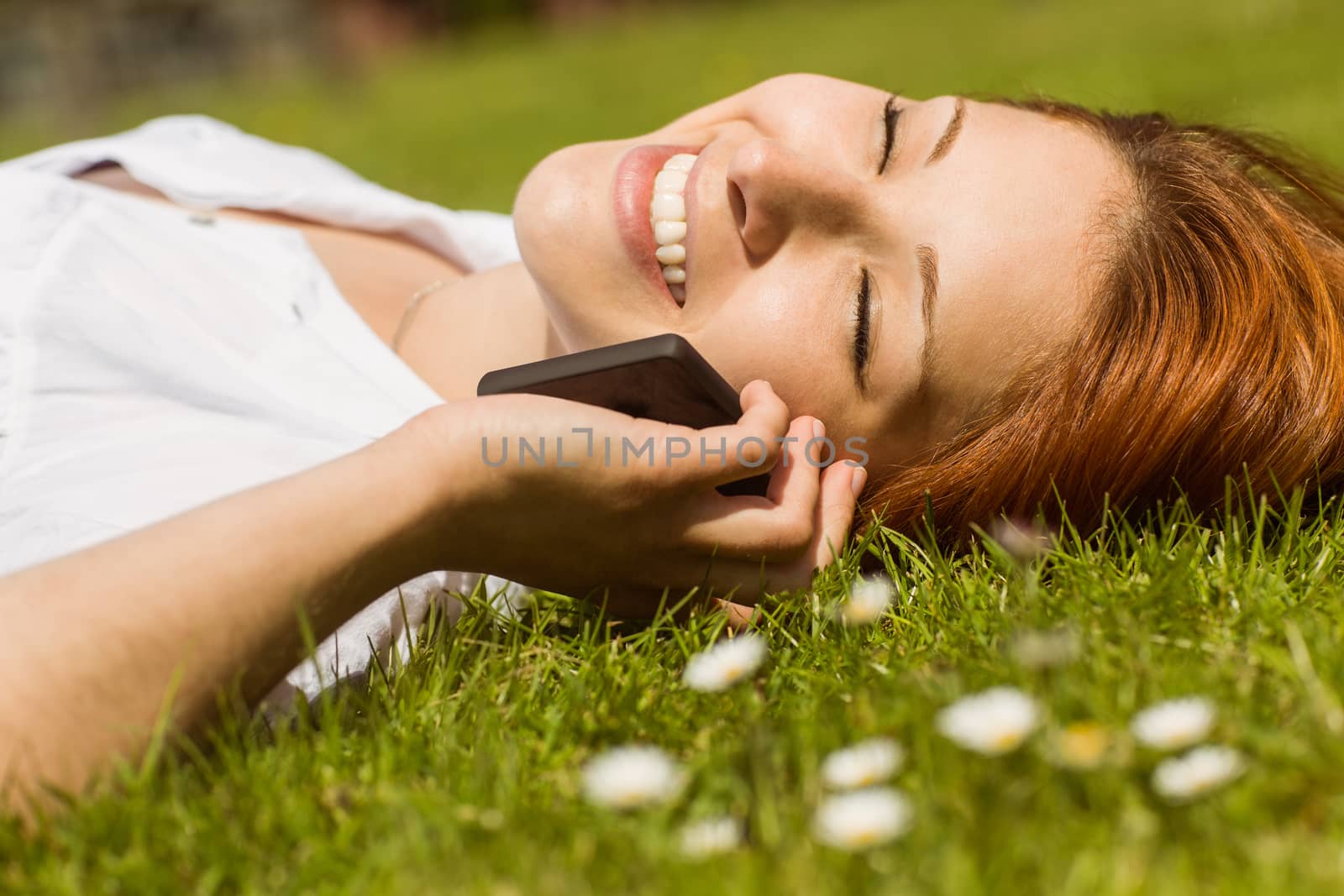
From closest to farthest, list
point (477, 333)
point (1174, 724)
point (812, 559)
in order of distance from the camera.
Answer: point (1174, 724), point (812, 559), point (477, 333)

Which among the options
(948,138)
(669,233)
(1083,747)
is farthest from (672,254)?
(1083,747)

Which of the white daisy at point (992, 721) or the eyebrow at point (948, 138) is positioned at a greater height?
the eyebrow at point (948, 138)

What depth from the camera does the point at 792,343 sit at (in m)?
2.15

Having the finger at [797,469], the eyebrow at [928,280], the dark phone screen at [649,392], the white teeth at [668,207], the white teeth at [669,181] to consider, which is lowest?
the finger at [797,469]

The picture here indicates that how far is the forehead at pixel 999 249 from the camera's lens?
2.16 m

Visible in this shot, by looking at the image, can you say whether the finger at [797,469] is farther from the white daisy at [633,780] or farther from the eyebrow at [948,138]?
the white daisy at [633,780]

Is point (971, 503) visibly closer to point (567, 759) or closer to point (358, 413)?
point (567, 759)

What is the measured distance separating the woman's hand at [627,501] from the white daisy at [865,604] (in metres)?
0.13

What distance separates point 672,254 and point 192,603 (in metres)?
1.10

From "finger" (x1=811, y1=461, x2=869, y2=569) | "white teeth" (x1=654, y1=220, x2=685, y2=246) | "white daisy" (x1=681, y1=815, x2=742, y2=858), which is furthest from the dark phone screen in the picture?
"white daisy" (x1=681, y1=815, x2=742, y2=858)

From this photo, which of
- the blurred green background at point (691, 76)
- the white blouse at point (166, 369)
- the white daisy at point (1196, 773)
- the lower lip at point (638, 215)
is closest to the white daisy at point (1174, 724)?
the white daisy at point (1196, 773)

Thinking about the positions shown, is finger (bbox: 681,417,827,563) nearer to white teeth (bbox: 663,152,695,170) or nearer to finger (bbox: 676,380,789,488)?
finger (bbox: 676,380,789,488)

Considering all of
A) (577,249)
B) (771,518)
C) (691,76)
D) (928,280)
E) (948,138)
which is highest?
(691,76)

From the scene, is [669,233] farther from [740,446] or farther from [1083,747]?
[1083,747]
